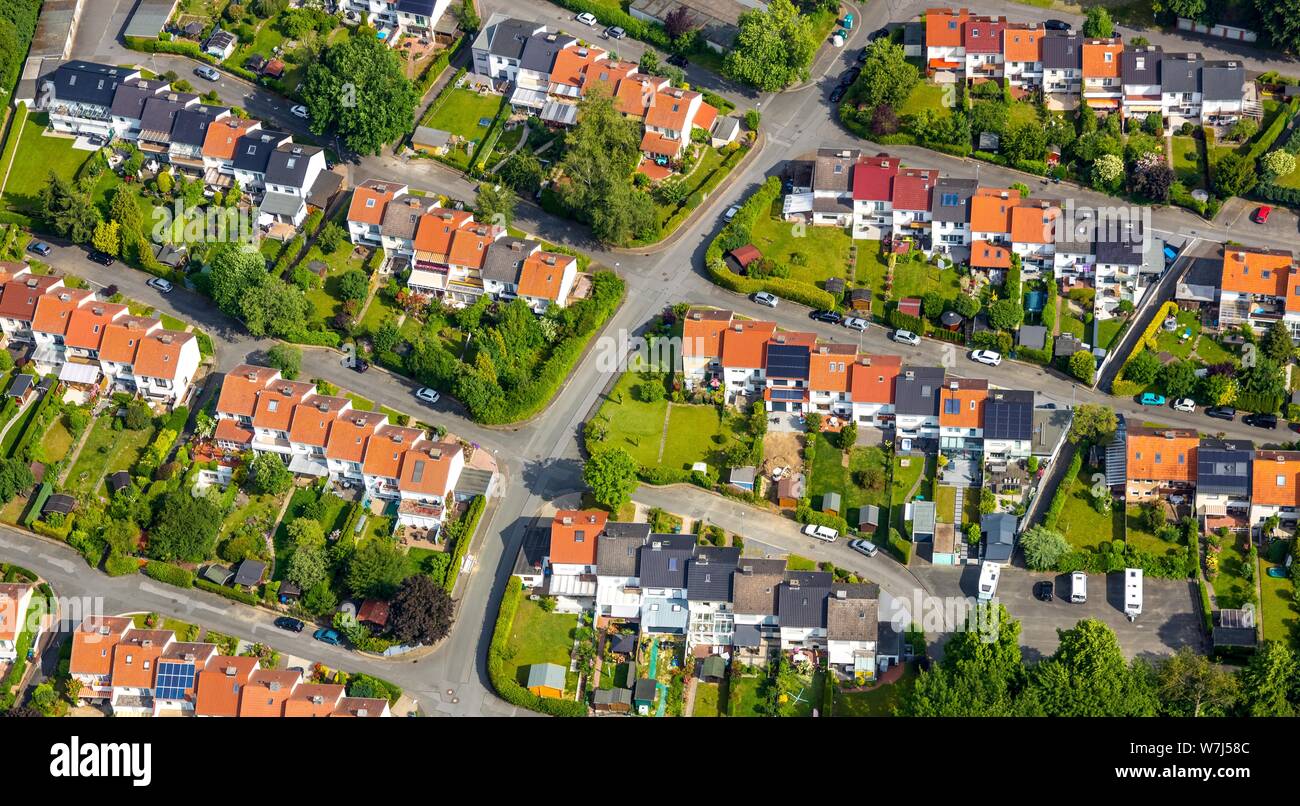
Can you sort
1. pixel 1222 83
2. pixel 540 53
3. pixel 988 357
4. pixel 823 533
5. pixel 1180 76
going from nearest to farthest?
pixel 823 533 → pixel 988 357 → pixel 1222 83 → pixel 1180 76 → pixel 540 53

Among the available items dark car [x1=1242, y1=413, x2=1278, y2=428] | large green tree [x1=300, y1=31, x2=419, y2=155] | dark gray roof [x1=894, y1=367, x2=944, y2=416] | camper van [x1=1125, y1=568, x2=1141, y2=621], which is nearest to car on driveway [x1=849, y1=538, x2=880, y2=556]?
dark gray roof [x1=894, y1=367, x2=944, y2=416]

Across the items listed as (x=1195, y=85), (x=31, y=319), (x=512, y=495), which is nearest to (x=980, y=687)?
(x=512, y=495)

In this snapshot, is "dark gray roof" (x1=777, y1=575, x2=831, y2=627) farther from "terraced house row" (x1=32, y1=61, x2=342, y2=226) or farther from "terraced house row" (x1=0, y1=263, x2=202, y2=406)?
"terraced house row" (x1=32, y1=61, x2=342, y2=226)

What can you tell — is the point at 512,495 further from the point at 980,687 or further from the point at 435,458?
the point at 980,687

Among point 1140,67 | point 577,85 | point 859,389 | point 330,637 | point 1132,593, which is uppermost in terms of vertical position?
point 1140,67

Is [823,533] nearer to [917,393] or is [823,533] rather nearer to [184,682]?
[917,393]

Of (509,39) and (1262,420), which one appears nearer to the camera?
(1262,420)

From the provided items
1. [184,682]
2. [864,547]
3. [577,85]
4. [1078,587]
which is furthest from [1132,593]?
[184,682]
